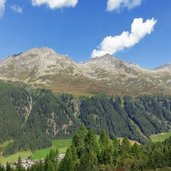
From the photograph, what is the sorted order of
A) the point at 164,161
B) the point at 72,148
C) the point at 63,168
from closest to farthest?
the point at 63,168 → the point at 72,148 → the point at 164,161

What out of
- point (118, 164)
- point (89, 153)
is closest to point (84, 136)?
point (89, 153)

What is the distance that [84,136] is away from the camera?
587 feet

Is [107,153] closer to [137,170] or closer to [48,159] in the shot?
[137,170]

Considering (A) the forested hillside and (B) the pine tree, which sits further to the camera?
(A) the forested hillside

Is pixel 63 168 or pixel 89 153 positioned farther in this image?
pixel 89 153

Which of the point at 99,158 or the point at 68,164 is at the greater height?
the point at 99,158

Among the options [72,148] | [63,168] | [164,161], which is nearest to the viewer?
[63,168]

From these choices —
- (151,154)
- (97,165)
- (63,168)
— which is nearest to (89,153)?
(97,165)

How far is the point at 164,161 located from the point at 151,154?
8.99 metres

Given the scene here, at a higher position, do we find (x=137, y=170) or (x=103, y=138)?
(x=103, y=138)

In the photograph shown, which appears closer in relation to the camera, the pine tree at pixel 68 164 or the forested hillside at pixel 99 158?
the pine tree at pixel 68 164

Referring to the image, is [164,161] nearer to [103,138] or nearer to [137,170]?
[137,170]

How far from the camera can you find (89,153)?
173625mm

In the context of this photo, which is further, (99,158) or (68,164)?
(99,158)
